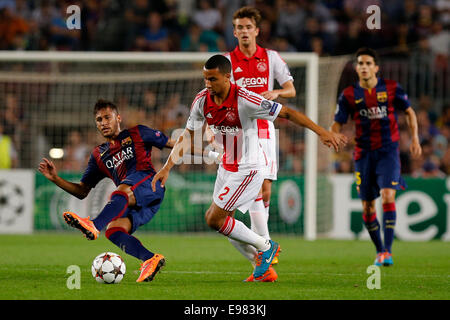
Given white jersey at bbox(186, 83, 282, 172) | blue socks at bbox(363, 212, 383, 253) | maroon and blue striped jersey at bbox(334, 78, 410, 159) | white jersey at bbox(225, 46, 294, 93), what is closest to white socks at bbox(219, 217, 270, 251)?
white jersey at bbox(186, 83, 282, 172)

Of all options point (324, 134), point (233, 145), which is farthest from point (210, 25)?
point (324, 134)

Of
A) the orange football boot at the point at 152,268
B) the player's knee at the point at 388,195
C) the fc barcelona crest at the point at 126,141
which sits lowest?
the orange football boot at the point at 152,268

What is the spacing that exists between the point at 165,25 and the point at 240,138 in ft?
38.9

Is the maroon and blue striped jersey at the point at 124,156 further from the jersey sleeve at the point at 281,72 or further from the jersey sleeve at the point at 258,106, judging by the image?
the jersey sleeve at the point at 281,72

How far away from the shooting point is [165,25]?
18047mm

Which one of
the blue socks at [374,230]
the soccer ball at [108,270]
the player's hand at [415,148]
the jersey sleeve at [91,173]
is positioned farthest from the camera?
the blue socks at [374,230]

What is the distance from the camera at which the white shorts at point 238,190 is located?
258 inches

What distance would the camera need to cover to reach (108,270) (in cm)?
636

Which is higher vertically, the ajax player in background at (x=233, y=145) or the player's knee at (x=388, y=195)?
the ajax player in background at (x=233, y=145)

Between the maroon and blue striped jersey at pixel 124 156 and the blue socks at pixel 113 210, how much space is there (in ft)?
1.56

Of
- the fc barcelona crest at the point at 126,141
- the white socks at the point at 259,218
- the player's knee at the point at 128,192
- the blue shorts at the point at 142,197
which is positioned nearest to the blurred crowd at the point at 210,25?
the fc barcelona crest at the point at 126,141

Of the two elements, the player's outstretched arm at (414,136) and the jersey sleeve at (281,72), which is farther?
the player's outstretched arm at (414,136)
